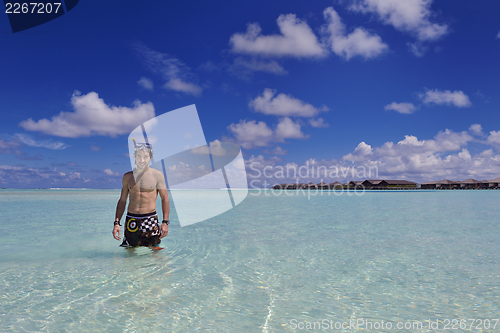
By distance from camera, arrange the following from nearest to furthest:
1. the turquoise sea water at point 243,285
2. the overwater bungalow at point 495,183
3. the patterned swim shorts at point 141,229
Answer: the turquoise sea water at point 243,285
the patterned swim shorts at point 141,229
the overwater bungalow at point 495,183

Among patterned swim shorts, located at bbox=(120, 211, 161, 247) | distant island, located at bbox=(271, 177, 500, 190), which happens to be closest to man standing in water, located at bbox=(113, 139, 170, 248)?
patterned swim shorts, located at bbox=(120, 211, 161, 247)

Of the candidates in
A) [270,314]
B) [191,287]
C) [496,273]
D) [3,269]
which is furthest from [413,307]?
[3,269]

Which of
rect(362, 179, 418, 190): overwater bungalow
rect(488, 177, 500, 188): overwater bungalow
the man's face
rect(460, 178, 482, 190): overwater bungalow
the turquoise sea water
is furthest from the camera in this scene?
rect(362, 179, 418, 190): overwater bungalow

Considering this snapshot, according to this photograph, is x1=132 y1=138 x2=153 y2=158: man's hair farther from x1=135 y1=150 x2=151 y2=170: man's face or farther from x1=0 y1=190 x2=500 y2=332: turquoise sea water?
x1=0 y1=190 x2=500 y2=332: turquoise sea water

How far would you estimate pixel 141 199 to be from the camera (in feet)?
18.9

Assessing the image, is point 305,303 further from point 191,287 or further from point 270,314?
point 191,287

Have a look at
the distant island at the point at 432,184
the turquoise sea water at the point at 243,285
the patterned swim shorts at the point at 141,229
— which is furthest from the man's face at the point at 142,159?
the distant island at the point at 432,184

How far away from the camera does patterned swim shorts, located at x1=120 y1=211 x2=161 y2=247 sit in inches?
229

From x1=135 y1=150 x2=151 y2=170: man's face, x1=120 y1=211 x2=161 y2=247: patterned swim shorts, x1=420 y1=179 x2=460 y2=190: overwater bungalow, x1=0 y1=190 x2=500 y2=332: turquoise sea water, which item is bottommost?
x1=420 y1=179 x2=460 y2=190: overwater bungalow

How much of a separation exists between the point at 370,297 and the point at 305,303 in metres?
1.07

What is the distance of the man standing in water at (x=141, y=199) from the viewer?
5.69 metres

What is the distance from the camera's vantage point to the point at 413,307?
12.5 ft

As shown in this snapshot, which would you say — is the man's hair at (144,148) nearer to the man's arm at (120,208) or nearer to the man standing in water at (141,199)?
the man standing in water at (141,199)

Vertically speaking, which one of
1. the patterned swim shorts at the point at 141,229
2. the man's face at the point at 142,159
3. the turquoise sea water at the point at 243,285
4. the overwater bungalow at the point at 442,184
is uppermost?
the man's face at the point at 142,159
